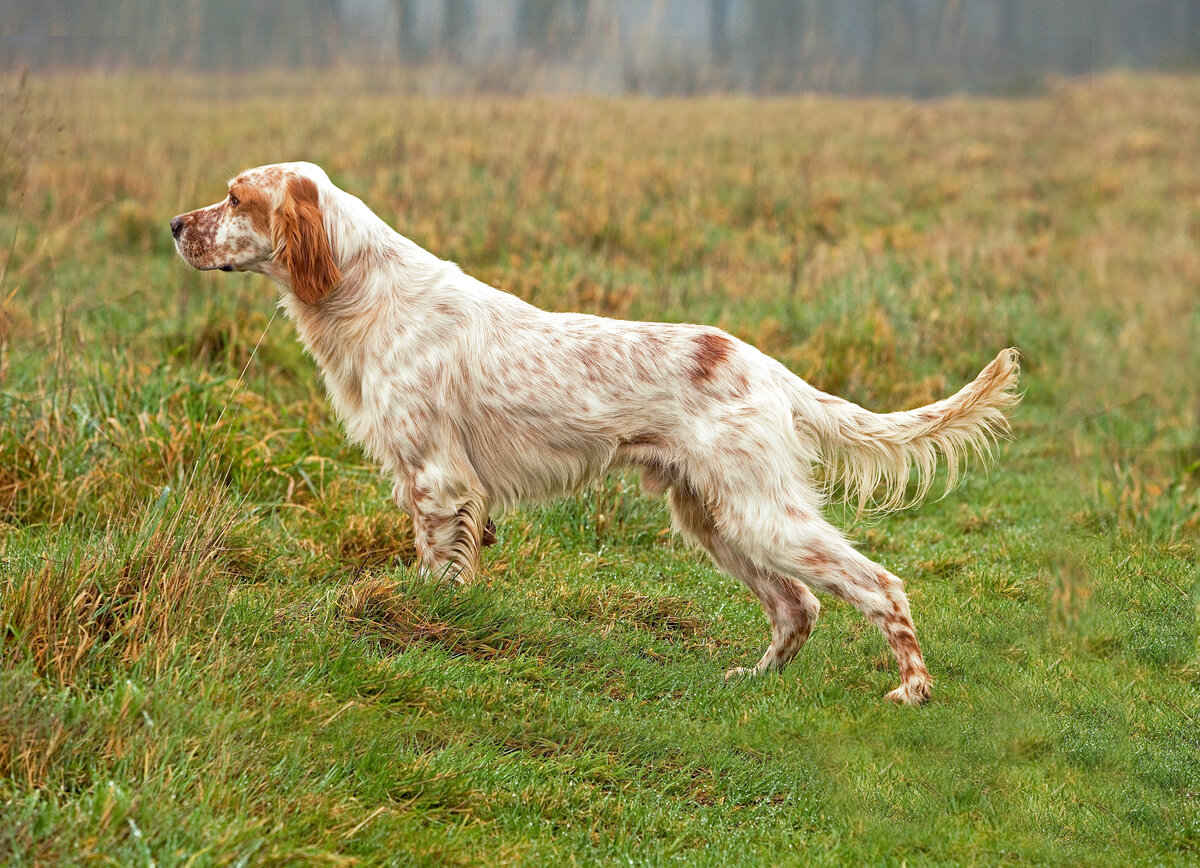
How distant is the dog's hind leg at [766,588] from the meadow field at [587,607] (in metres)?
0.12

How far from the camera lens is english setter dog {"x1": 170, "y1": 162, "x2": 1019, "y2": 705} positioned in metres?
3.94

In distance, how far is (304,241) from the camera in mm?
4223

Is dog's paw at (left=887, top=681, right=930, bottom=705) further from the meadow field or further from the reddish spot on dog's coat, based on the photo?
the reddish spot on dog's coat

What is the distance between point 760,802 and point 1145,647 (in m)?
1.87

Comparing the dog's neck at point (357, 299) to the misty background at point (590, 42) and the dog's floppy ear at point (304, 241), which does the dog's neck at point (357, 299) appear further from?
the misty background at point (590, 42)

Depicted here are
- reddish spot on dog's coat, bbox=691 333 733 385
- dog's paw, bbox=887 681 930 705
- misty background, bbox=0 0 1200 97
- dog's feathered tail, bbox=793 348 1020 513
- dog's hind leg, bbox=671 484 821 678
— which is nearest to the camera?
dog's paw, bbox=887 681 930 705

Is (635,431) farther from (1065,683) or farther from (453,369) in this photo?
(1065,683)

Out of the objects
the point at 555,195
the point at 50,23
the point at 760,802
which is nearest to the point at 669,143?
the point at 555,195

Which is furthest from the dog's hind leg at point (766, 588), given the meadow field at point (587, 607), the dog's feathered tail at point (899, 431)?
the dog's feathered tail at point (899, 431)

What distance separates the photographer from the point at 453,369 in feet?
13.8

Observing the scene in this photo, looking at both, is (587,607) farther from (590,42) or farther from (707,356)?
(590,42)

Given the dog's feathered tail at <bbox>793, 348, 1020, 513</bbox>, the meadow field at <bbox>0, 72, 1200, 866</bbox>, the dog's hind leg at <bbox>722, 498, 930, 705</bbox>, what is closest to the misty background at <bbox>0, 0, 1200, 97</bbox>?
the meadow field at <bbox>0, 72, 1200, 866</bbox>

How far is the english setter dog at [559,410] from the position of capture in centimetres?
394

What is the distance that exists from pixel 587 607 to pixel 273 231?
1914 mm
